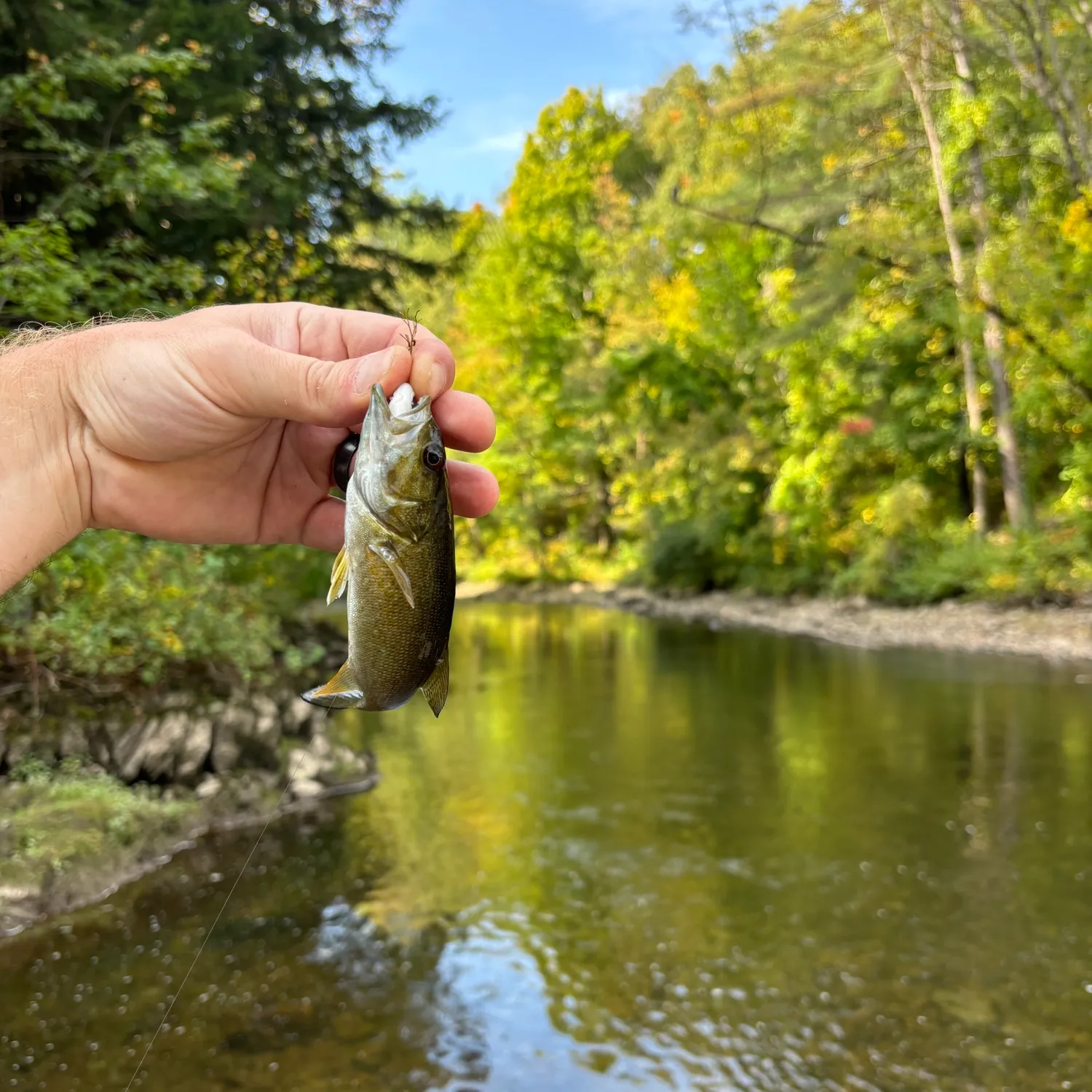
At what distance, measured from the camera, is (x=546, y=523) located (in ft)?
117

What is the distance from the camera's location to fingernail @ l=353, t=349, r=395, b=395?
A: 183 centimetres

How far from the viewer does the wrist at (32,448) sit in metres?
2.03

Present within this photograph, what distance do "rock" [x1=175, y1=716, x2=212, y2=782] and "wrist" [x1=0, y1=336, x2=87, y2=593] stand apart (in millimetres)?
7463

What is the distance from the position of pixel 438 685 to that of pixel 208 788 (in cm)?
789

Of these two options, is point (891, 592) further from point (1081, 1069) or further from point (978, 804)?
point (1081, 1069)

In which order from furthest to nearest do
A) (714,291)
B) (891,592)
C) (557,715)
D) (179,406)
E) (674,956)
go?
(714,291), (891,592), (557,715), (674,956), (179,406)

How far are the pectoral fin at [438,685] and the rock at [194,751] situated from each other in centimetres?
794

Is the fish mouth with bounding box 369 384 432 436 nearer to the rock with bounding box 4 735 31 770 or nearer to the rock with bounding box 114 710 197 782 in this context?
the rock with bounding box 4 735 31 770

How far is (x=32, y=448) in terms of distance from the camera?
206cm

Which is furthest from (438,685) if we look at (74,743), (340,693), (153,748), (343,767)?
(343,767)

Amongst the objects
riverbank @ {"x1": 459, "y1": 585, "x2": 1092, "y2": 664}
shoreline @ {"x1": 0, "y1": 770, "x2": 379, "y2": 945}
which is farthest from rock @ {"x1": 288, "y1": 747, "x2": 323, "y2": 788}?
riverbank @ {"x1": 459, "y1": 585, "x2": 1092, "y2": 664}

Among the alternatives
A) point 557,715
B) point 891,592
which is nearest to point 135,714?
point 557,715

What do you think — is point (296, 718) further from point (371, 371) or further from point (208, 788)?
point (371, 371)

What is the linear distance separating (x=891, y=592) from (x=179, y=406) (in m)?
20.9
